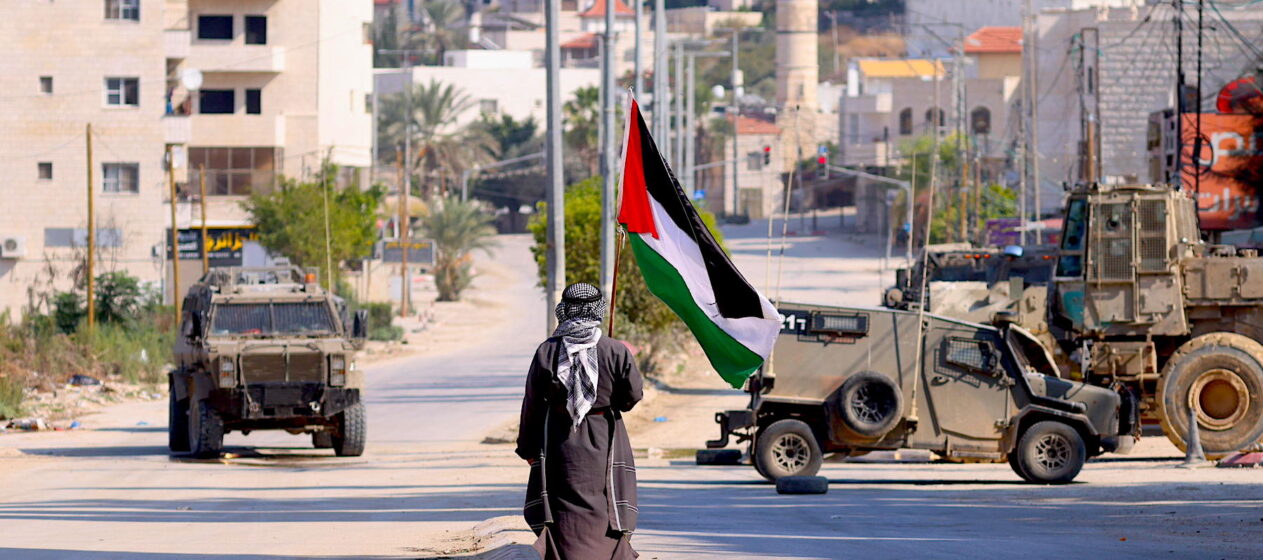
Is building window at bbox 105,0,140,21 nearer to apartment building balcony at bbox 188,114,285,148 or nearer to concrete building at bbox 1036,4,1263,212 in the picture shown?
apartment building balcony at bbox 188,114,285,148

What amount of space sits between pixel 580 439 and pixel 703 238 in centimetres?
183

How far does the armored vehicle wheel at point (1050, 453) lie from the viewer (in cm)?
1709

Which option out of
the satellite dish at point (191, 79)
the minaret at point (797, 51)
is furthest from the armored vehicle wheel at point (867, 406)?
the minaret at point (797, 51)

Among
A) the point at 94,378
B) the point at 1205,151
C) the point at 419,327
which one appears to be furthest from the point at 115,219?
the point at 1205,151

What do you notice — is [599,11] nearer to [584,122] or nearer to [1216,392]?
[584,122]

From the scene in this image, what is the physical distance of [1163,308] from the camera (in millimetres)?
20281

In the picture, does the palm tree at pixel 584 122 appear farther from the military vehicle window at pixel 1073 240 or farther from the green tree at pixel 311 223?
the military vehicle window at pixel 1073 240

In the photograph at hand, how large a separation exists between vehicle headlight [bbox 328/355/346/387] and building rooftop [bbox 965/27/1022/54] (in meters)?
Result: 80.4

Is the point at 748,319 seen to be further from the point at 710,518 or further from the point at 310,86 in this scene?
the point at 310,86

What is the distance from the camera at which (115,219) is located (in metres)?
55.6

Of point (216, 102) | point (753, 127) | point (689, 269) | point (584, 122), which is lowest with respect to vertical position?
point (689, 269)

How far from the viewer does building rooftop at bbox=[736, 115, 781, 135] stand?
11343 centimetres

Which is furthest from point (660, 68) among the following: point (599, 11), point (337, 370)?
point (599, 11)

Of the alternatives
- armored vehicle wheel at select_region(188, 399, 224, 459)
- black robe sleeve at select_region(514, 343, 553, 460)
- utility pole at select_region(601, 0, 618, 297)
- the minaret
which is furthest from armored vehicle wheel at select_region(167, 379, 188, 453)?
the minaret
